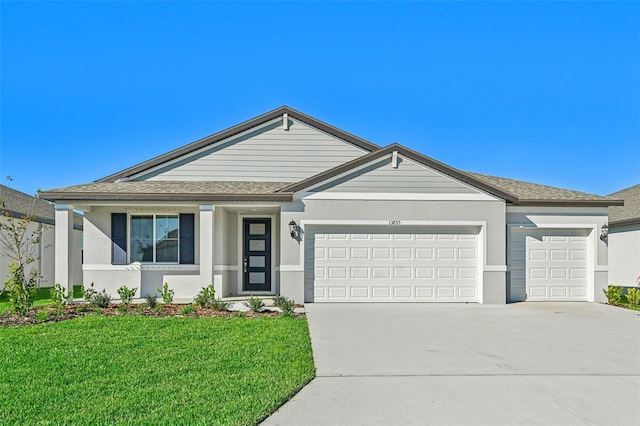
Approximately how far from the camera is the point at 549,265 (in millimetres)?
12688

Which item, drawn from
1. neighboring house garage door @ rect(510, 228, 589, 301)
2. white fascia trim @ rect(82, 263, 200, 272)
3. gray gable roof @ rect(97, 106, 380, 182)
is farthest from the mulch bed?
neighboring house garage door @ rect(510, 228, 589, 301)

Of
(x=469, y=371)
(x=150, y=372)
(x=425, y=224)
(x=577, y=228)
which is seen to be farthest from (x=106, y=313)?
(x=577, y=228)

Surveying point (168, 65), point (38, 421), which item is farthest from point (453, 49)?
point (38, 421)

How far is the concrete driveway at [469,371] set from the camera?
4270mm

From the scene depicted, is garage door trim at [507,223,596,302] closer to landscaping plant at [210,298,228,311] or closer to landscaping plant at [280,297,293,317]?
landscaping plant at [280,297,293,317]

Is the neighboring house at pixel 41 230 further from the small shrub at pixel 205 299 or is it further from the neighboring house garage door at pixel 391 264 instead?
the neighboring house garage door at pixel 391 264

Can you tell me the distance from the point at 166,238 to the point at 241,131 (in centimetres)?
423

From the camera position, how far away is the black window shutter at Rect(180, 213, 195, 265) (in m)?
13.0

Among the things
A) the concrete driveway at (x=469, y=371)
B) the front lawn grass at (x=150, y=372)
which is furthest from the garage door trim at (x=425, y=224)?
the front lawn grass at (x=150, y=372)

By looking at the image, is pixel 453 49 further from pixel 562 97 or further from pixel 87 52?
pixel 87 52

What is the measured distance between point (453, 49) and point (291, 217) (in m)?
7.27

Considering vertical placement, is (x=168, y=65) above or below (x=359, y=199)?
above

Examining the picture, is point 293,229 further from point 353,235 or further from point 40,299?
point 40,299

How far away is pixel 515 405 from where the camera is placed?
4.52m
